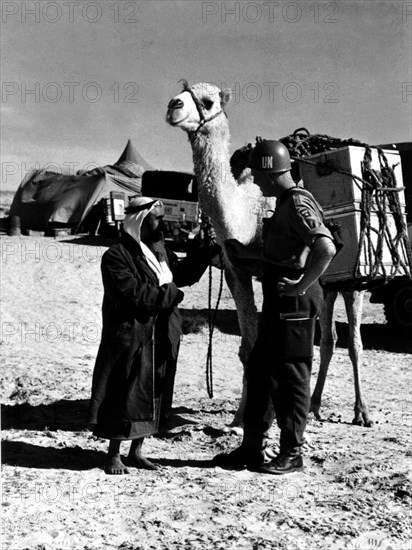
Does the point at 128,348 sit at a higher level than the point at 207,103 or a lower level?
lower

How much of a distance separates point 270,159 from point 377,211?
1.83 m

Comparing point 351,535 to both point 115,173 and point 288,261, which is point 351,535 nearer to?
point 288,261

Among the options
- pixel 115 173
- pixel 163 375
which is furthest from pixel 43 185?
pixel 163 375

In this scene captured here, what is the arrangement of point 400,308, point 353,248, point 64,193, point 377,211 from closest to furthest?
point 353,248, point 377,211, point 400,308, point 64,193

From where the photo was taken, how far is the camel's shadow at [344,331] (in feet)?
37.4

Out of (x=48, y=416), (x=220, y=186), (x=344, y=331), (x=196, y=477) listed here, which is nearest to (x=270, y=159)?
(x=220, y=186)

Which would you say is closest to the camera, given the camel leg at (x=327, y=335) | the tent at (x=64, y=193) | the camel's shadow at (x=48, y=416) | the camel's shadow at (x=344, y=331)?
the camel's shadow at (x=48, y=416)

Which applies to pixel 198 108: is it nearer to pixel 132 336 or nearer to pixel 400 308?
pixel 132 336

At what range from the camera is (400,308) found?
1211 cm

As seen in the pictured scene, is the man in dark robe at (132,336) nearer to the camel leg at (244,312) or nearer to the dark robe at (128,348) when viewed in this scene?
the dark robe at (128,348)

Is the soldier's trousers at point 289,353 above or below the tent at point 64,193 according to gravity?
below

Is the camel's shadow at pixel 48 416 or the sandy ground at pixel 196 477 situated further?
the camel's shadow at pixel 48 416

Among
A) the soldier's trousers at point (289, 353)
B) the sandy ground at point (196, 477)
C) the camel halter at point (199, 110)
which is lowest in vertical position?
the sandy ground at point (196, 477)

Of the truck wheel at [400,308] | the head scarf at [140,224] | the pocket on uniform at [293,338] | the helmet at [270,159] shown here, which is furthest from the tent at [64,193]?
the pocket on uniform at [293,338]
